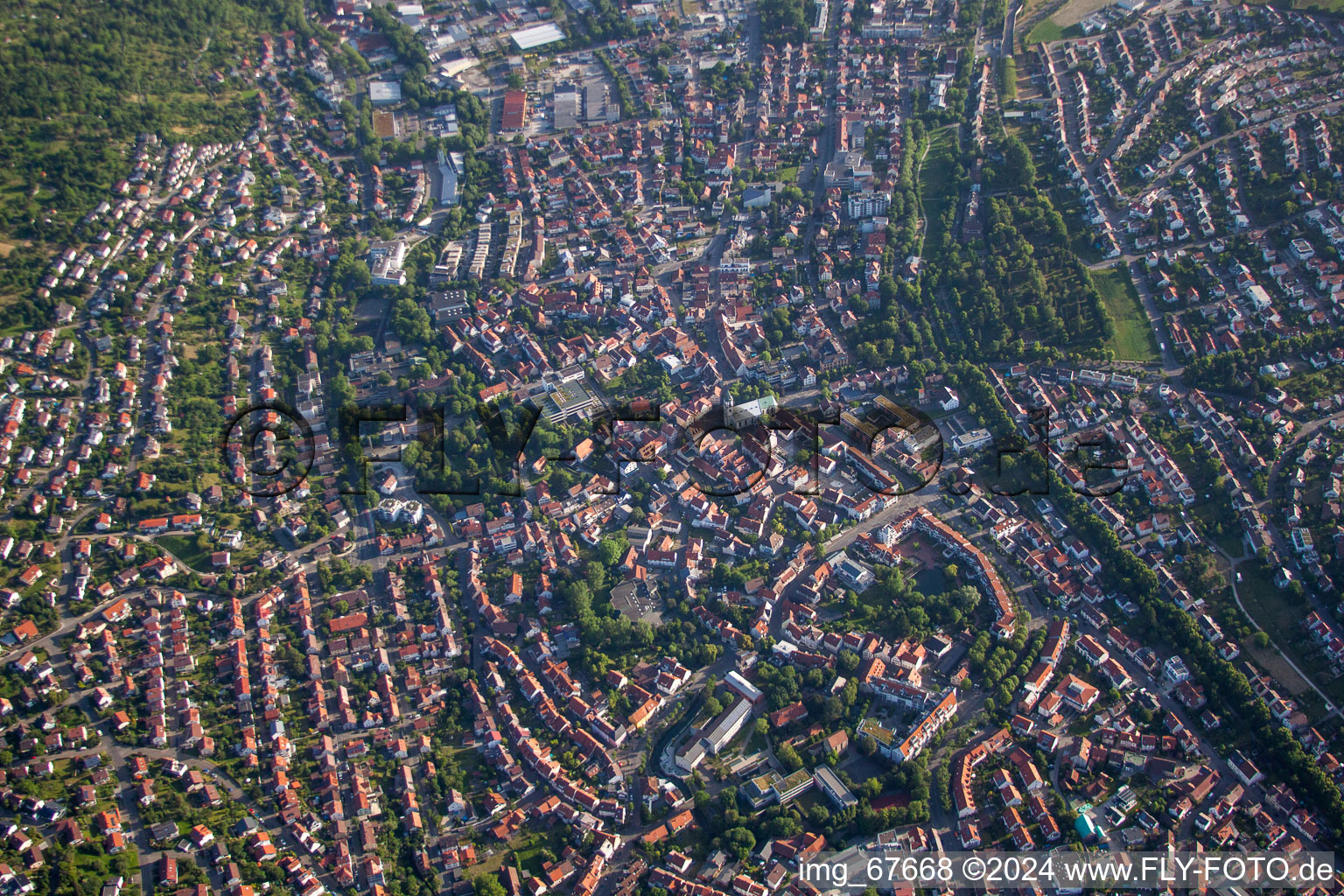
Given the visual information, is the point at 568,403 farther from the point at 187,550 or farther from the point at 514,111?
the point at 514,111

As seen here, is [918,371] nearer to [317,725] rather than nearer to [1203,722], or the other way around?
[1203,722]

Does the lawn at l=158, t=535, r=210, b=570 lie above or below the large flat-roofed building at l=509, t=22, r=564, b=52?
below

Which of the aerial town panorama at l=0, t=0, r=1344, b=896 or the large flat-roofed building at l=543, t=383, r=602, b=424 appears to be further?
the large flat-roofed building at l=543, t=383, r=602, b=424

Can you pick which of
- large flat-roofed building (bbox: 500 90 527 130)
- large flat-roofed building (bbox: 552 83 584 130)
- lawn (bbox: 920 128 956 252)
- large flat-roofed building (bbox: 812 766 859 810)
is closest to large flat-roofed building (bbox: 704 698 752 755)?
large flat-roofed building (bbox: 812 766 859 810)

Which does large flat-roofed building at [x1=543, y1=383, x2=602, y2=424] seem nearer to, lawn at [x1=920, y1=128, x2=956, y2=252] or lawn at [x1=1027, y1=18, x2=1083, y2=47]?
lawn at [x1=920, y1=128, x2=956, y2=252]

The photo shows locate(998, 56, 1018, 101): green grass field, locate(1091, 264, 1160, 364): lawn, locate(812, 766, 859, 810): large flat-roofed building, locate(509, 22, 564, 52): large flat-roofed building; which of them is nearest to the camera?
locate(812, 766, 859, 810): large flat-roofed building

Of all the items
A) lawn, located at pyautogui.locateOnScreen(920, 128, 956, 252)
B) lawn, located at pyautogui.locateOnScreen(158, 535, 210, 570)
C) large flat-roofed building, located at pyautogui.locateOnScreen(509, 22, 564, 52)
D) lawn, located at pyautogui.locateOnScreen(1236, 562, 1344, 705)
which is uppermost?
large flat-roofed building, located at pyautogui.locateOnScreen(509, 22, 564, 52)
